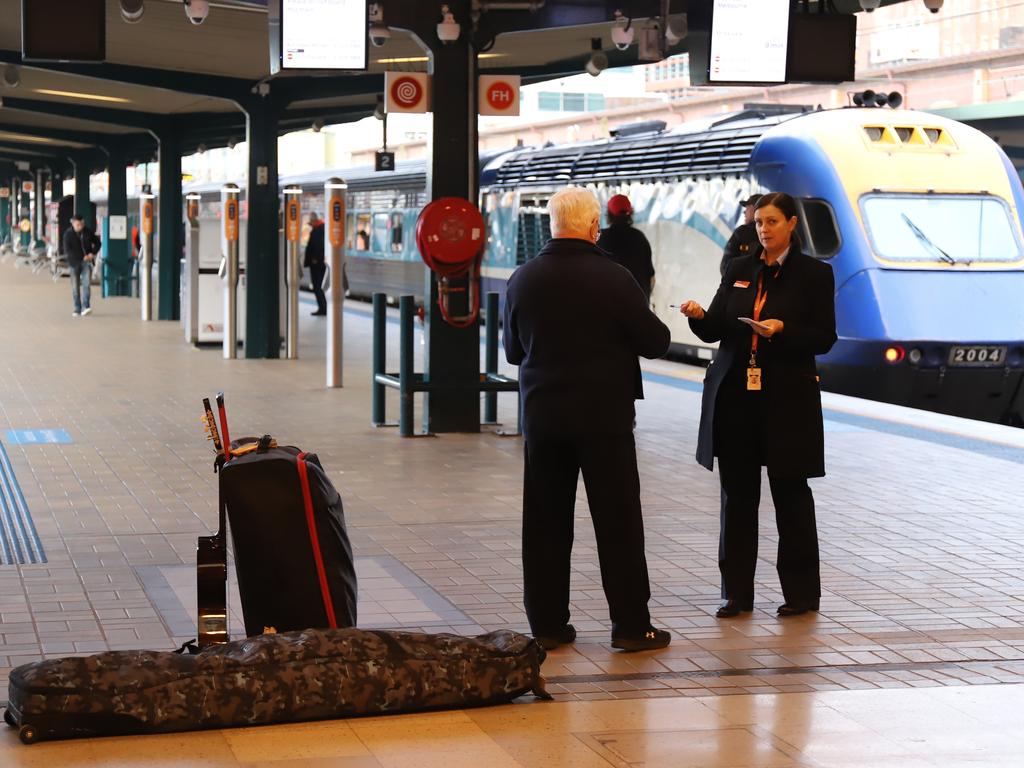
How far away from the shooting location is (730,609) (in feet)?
22.1

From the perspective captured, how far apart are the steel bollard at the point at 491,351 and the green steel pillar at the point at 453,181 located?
8.0 inches

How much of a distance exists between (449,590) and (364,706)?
6.38 feet

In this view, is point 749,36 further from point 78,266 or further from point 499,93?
point 78,266

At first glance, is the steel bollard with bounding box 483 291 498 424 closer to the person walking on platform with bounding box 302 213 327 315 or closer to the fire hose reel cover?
the fire hose reel cover

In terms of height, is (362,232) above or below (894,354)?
above

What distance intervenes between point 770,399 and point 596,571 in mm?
1410

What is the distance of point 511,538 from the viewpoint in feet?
27.3

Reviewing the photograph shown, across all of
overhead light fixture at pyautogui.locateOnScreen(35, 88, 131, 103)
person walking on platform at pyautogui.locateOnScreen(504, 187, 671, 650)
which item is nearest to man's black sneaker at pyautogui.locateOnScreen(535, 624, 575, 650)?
person walking on platform at pyautogui.locateOnScreen(504, 187, 671, 650)

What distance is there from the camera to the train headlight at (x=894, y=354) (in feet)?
48.8

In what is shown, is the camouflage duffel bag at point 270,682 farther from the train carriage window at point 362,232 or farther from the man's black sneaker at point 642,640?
the train carriage window at point 362,232

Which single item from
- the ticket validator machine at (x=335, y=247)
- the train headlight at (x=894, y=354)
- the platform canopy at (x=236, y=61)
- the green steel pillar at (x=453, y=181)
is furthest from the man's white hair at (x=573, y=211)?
the ticket validator machine at (x=335, y=247)

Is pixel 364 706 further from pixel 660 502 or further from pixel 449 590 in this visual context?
pixel 660 502

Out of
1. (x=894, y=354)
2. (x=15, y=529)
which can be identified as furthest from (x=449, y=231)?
(x=894, y=354)

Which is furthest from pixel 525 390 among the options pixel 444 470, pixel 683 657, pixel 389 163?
pixel 389 163
